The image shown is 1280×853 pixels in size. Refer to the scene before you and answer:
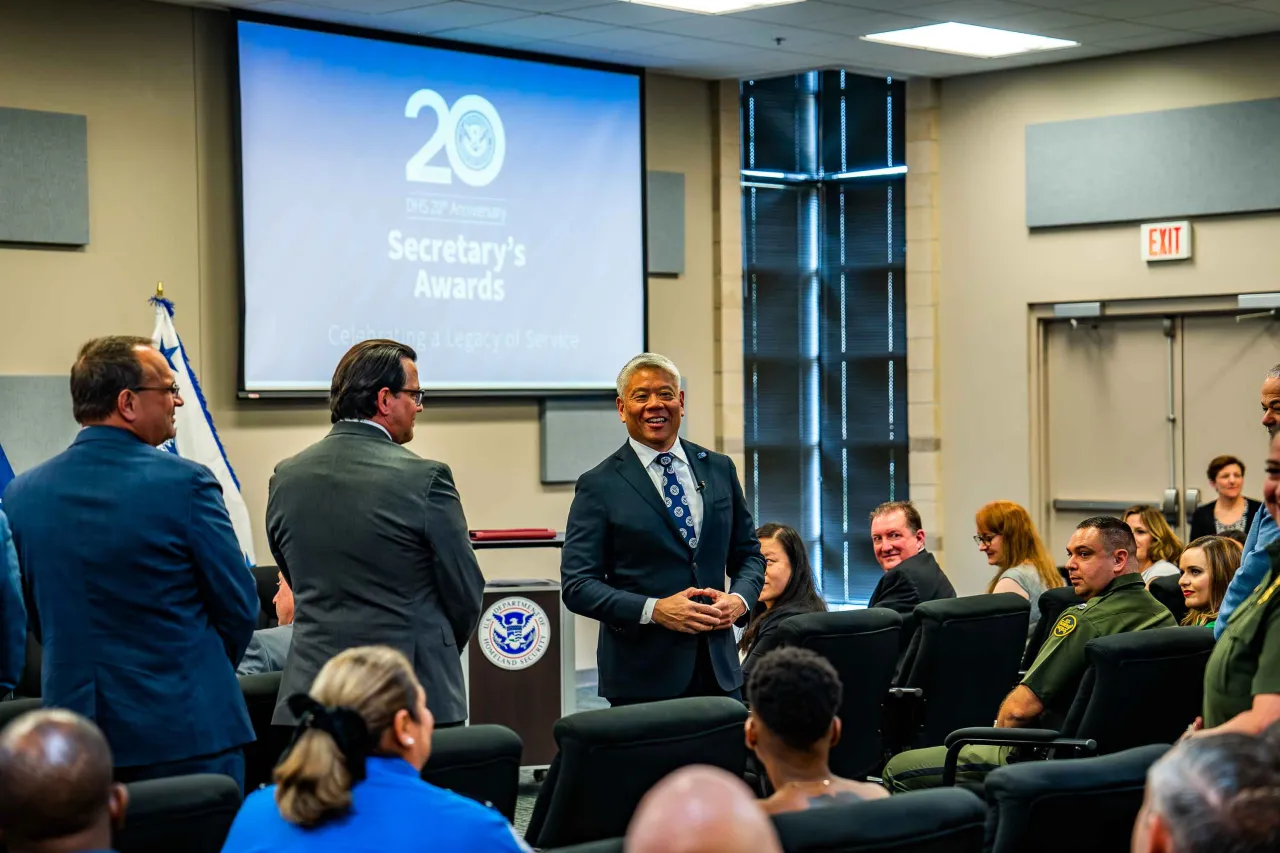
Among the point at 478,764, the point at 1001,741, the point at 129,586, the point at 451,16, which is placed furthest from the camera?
the point at 451,16

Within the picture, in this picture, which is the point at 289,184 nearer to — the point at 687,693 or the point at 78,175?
the point at 78,175

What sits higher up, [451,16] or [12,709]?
[451,16]

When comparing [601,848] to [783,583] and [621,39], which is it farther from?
[621,39]

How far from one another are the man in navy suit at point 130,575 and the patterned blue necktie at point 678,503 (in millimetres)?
1181

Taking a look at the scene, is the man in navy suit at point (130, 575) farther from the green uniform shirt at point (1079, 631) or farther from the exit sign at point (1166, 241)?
the exit sign at point (1166, 241)

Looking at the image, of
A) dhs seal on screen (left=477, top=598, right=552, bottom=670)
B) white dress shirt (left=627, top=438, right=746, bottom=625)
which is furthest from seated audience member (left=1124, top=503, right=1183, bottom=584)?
white dress shirt (left=627, top=438, right=746, bottom=625)

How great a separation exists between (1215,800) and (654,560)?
233 centimetres

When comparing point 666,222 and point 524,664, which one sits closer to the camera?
point 524,664

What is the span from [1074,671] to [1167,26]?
5.17 metres

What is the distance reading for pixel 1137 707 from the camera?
3.89m

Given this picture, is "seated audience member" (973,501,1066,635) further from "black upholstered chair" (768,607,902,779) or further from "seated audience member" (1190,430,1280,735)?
"seated audience member" (1190,430,1280,735)

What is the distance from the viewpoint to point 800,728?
242 cm

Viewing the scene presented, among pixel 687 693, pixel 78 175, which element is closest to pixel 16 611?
pixel 687 693

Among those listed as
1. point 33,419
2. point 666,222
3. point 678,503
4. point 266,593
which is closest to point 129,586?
point 678,503
